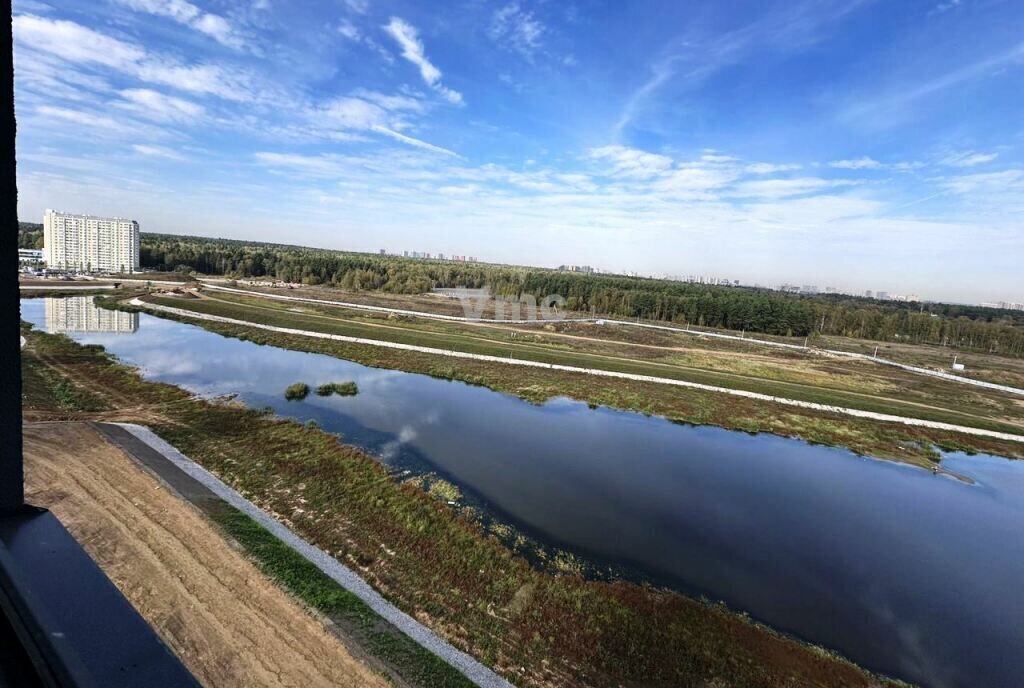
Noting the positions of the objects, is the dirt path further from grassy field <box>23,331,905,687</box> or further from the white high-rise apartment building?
the white high-rise apartment building

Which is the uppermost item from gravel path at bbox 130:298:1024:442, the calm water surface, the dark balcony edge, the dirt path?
the dark balcony edge

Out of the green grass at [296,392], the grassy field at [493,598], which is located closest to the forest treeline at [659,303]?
the green grass at [296,392]

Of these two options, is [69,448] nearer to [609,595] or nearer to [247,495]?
[247,495]

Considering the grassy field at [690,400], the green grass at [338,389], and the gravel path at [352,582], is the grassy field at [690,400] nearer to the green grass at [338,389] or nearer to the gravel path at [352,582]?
the green grass at [338,389]

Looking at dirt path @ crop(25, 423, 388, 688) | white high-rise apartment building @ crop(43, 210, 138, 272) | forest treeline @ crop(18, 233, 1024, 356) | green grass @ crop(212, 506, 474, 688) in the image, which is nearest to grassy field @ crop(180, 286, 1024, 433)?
forest treeline @ crop(18, 233, 1024, 356)

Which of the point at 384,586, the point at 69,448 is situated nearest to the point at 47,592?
the point at 384,586
